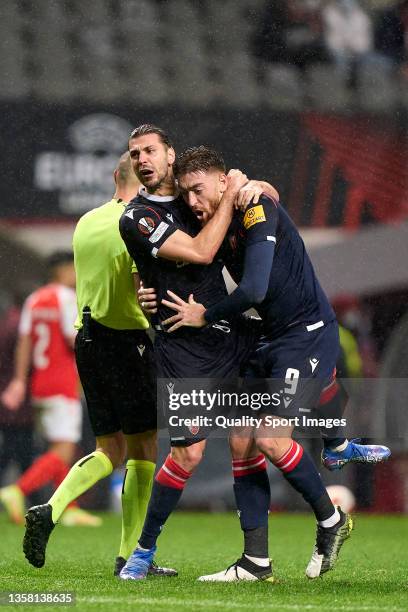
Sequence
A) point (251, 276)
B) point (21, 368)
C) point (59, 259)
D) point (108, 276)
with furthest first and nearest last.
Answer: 1. point (59, 259)
2. point (21, 368)
3. point (108, 276)
4. point (251, 276)

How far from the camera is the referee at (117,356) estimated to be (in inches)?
214

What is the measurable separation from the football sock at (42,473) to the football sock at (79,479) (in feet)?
8.94

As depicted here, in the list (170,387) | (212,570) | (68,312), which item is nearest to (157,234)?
(170,387)

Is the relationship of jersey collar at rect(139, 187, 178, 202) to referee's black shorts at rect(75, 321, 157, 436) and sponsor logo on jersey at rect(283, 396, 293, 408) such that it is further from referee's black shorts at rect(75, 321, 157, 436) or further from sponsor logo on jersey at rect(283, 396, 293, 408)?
sponsor logo on jersey at rect(283, 396, 293, 408)

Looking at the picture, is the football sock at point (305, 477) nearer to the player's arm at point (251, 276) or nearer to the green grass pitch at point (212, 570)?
the green grass pitch at point (212, 570)

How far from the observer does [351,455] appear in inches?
211

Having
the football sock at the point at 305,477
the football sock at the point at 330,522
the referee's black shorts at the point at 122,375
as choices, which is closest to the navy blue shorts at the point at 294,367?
the football sock at the point at 305,477

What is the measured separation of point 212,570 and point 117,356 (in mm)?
1019

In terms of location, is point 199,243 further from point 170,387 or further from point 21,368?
point 21,368

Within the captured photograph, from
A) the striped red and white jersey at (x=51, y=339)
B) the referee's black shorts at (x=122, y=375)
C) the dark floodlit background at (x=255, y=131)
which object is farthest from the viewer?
the dark floodlit background at (x=255, y=131)

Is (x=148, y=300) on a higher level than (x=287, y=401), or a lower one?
higher

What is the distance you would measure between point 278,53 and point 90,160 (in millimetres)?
1792

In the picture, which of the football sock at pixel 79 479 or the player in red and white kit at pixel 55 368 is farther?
the player in red and white kit at pixel 55 368

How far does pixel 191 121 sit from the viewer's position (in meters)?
9.91
